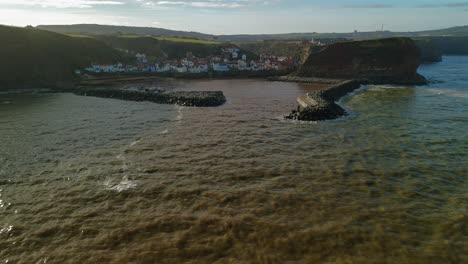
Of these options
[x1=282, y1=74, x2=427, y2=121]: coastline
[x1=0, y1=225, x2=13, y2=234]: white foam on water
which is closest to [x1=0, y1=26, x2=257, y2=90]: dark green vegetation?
[x1=282, y1=74, x2=427, y2=121]: coastline

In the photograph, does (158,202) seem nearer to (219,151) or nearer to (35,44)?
(219,151)

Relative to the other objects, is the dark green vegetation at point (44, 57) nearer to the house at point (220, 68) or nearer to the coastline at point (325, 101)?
the house at point (220, 68)

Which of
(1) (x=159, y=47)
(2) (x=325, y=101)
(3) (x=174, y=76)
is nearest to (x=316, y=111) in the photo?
(2) (x=325, y=101)

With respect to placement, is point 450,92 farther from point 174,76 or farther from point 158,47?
point 158,47

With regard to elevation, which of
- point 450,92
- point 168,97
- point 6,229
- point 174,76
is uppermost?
point 174,76

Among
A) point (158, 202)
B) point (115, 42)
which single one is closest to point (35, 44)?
point (115, 42)

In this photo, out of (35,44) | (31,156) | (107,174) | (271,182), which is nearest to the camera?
(271,182)
